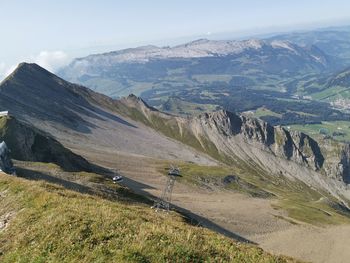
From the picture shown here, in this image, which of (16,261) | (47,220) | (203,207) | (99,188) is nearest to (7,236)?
(47,220)

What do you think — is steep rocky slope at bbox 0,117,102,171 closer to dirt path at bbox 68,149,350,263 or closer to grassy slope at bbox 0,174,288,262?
dirt path at bbox 68,149,350,263

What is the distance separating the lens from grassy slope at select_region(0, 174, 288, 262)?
2141 centimetres

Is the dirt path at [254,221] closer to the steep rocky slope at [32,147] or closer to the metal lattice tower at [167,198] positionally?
the metal lattice tower at [167,198]

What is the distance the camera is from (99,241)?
22.6 m

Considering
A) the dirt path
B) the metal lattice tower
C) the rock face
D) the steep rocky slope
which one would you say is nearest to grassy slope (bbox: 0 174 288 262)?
the metal lattice tower

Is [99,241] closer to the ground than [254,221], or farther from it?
farther from it

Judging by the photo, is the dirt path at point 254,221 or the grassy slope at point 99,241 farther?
Answer: the dirt path at point 254,221

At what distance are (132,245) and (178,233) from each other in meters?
3.49

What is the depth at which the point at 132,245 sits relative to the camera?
72.0 feet

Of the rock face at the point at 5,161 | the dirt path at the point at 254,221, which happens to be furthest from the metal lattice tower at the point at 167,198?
the rock face at the point at 5,161

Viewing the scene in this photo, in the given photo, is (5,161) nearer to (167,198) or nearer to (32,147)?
(32,147)

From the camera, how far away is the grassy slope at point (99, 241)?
70.2ft

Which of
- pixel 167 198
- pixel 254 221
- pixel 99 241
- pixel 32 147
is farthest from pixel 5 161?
pixel 254 221

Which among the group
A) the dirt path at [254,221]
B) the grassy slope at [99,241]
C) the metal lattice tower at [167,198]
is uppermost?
the grassy slope at [99,241]
